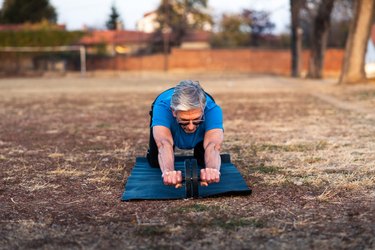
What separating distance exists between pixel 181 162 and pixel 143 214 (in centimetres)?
167

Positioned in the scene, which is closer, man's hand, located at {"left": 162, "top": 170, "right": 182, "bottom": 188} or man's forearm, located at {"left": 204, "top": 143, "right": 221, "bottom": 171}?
man's hand, located at {"left": 162, "top": 170, "right": 182, "bottom": 188}

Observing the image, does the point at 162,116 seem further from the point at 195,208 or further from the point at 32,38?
the point at 32,38

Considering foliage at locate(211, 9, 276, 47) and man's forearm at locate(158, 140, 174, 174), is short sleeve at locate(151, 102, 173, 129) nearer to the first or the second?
man's forearm at locate(158, 140, 174, 174)

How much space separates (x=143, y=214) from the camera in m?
3.70

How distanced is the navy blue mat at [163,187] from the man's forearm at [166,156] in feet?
0.72

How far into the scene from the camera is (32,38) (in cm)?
3819

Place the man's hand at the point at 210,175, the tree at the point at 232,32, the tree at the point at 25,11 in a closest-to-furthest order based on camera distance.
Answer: the man's hand at the point at 210,175, the tree at the point at 25,11, the tree at the point at 232,32

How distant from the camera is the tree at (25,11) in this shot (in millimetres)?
55688

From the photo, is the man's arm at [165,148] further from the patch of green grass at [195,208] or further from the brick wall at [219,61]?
the brick wall at [219,61]

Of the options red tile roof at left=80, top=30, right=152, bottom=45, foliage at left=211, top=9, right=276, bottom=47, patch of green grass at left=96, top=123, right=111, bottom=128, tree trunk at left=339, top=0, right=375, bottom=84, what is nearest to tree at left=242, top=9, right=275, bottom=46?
foliage at left=211, top=9, right=276, bottom=47

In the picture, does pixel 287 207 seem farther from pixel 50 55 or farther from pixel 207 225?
pixel 50 55

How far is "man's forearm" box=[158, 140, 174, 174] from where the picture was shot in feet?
13.5

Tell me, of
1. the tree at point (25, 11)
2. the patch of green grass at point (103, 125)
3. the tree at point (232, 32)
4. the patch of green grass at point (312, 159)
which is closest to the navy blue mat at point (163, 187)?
the patch of green grass at point (312, 159)

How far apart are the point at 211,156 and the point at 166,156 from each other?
14.1 inches
